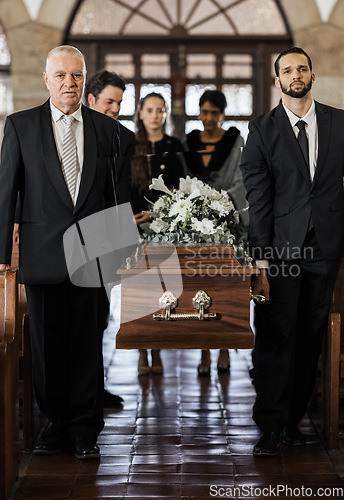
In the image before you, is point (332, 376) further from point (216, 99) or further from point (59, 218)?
point (216, 99)


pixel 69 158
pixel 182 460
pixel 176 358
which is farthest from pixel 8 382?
pixel 176 358

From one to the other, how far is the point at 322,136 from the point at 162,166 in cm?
146

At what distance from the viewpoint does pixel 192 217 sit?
3.59m

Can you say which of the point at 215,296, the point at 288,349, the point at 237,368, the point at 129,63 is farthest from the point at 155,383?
the point at 129,63

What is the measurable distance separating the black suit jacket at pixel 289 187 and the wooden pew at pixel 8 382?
47.3 inches

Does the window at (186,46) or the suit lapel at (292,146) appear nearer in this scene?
the suit lapel at (292,146)

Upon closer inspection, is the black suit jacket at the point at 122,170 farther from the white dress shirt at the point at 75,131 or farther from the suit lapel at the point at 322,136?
the suit lapel at the point at 322,136

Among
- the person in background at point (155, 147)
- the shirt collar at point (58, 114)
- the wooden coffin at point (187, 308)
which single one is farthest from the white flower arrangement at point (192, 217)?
the person in background at point (155, 147)

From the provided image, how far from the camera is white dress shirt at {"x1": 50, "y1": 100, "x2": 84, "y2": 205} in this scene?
358 cm

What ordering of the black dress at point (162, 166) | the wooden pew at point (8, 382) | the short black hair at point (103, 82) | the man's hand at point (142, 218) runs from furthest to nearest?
the black dress at point (162, 166), the short black hair at point (103, 82), the man's hand at point (142, 218), the wooden pew at point (8, 382)

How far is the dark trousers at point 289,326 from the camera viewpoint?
3668 millimetres

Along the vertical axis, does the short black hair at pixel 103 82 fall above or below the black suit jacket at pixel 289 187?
above

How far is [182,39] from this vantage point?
8.44 meters

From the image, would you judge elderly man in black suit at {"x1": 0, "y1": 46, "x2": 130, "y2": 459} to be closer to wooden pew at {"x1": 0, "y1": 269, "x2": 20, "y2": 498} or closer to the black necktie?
wooden pew at {"x1": 0, "y1": 269, "x2": 20, "y2": 498}
